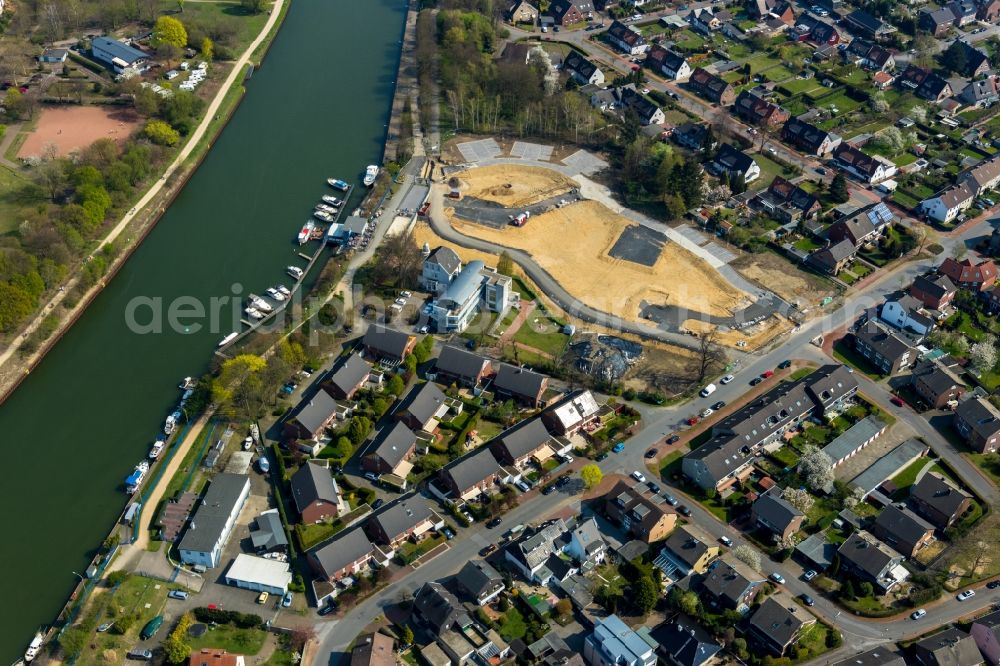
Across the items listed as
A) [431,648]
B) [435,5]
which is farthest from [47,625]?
[435,5]

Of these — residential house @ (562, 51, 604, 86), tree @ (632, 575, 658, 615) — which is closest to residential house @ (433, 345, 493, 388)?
tree @ (632, 575, 658, 615)

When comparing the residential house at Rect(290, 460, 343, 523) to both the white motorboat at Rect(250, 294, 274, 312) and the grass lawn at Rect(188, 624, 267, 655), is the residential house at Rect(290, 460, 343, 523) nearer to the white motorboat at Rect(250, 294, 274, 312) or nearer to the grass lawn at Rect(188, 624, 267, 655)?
the grass lawn at Rect(188, 624, 267, 655)

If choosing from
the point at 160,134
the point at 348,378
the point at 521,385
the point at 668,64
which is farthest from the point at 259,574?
the point at 668,64

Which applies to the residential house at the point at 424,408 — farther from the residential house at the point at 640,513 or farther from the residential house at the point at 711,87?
the residential house at the point at 711,87

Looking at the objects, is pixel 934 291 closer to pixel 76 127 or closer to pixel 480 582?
pixel 480 582

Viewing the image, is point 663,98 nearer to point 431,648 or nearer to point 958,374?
point 958,374
